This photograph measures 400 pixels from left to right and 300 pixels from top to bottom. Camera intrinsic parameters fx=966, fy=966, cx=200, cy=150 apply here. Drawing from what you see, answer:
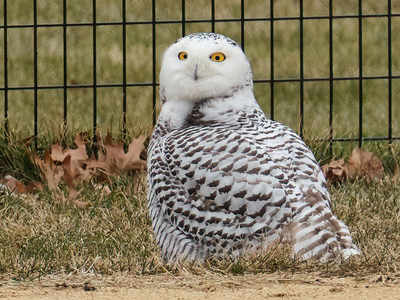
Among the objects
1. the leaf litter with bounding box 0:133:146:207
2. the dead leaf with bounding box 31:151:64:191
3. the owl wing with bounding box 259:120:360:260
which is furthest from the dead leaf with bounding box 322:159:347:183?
the owl wing with bounding box 259:120:360:260

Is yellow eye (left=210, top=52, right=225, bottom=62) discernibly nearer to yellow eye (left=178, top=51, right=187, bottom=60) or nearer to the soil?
yellow eye (left=178, top=51, right=187, bottom=60)

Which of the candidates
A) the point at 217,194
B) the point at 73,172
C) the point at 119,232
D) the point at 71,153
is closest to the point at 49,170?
the point at 73,172

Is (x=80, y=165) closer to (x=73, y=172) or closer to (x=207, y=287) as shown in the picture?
(x=73, y=172)

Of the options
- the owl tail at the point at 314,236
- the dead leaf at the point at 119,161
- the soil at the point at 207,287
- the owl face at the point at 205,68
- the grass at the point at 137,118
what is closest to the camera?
the soil at the point at 207,287

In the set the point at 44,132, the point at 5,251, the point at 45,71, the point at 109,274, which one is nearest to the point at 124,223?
the point at 5,251

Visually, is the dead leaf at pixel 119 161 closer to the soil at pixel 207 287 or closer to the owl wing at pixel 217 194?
the owl wing at pixel 217 194

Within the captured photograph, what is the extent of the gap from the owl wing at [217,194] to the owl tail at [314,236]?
55 millimetres

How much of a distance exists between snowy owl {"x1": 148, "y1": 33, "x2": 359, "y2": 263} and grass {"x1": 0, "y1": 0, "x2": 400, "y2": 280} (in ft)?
0.34

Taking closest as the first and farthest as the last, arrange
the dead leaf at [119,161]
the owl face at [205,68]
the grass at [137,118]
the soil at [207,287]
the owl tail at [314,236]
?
the soil at [207,287], the owl tail at [314,236], the grass at [137,118], the owl face at [205,68], the dead leaf at [119,161]

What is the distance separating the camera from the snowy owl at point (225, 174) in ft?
12.0

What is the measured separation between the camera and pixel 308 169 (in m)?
3.84

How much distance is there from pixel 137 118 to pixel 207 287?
3266 millimetres

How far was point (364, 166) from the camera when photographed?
579 cm

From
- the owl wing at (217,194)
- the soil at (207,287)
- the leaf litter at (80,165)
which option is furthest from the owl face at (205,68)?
the leaf litter at (80,165)
